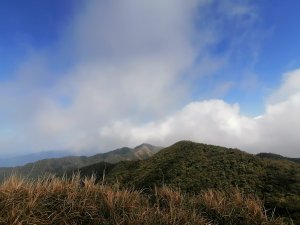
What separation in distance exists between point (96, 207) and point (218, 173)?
11879mm

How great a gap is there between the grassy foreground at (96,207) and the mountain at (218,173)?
327cm

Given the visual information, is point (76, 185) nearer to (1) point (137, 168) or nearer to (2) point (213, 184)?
(2) point (213, 184)

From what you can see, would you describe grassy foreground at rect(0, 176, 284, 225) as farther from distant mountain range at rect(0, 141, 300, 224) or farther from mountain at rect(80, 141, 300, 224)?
mountain at rect(80, 141, 300, 224)

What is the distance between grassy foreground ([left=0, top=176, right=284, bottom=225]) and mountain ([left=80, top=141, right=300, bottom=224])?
3.27m

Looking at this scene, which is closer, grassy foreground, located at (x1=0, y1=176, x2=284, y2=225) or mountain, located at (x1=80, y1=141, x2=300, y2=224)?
grassy foreground, located at (x1=0, y1=176, x2=284, y2=225)

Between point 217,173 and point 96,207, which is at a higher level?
point 217,173

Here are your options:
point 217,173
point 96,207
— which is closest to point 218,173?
point 217,173

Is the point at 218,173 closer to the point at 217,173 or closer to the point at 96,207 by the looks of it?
the point at 217,173

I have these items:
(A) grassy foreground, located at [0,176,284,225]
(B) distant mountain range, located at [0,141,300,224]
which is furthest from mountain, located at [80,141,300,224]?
(A) grassy foreground, located at [0,176,284,225]

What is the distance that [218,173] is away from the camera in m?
21.0

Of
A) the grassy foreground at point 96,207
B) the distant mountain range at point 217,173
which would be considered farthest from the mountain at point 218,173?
the grassy foreground at point 96,207

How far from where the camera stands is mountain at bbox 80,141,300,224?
16953 mm

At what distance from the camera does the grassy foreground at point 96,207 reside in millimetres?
9336

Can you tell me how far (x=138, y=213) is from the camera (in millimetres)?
10117
